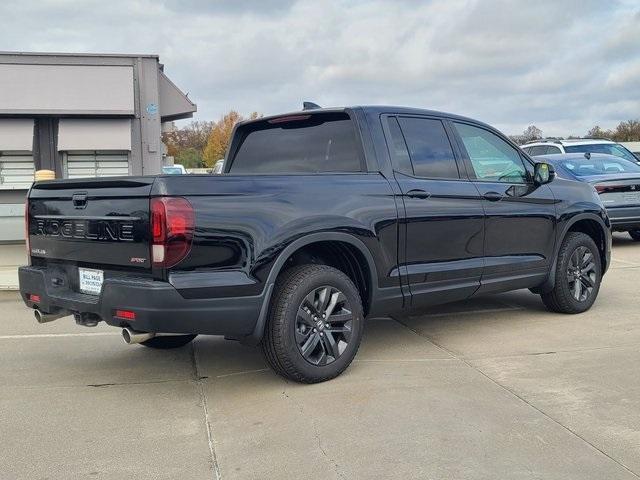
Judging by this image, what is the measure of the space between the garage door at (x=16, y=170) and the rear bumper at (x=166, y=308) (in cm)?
1128

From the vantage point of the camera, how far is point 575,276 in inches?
257

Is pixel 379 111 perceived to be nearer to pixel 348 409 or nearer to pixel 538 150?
pixel 348 409

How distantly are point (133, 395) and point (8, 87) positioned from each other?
1156cm

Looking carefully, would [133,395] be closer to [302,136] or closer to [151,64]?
[302,136]

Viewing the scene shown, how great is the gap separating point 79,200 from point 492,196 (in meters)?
3.32

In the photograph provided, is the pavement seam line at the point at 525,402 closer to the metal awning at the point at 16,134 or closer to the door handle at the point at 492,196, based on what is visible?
the door handle at the point at 492,196

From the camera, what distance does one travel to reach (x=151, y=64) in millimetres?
14727

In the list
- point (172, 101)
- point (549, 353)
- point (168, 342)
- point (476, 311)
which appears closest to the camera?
point (549, 353)

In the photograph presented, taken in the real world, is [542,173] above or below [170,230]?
above

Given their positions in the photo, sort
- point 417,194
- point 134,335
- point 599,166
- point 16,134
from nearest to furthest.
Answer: point 134,335 < point 417,194 < point 599,166 < point 16,134

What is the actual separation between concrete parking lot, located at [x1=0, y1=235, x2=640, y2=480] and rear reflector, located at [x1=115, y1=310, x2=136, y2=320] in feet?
2.05

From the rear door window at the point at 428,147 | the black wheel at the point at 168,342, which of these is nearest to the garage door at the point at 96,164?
the black wheel at the point at 168,342

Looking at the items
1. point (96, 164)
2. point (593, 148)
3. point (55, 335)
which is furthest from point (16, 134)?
point (593, 148)

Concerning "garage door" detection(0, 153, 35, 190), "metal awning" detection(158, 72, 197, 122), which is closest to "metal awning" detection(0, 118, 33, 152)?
"garage door" detection(0, 153, 35, 190)
